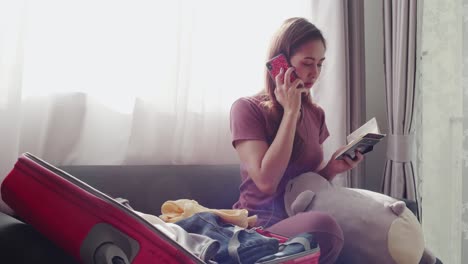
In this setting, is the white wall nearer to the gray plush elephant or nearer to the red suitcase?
the gray plush elephant

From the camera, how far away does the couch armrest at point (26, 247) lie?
0.68 meters

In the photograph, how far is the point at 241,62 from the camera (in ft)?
5.13

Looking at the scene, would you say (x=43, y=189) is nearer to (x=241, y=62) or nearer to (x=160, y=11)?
(x=160, y=11)

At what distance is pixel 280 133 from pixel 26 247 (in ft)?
2.32

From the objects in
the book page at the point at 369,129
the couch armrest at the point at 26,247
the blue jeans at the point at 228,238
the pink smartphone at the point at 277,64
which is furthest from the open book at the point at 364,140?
the couch armrest at the point at 26,247

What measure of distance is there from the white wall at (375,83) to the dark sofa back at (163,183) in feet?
2.37

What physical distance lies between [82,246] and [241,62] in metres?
1.03

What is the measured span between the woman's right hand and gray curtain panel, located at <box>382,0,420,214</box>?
60 centimetres

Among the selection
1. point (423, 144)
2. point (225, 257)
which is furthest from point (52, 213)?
point (423, 144)

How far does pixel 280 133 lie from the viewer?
119 centimetres

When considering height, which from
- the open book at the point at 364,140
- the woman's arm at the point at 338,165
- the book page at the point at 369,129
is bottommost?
the woman's arm at the point at 338,165

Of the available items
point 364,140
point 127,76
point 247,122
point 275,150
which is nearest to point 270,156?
point 275,150

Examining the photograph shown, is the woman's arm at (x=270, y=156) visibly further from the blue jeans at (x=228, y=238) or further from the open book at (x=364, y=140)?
the blue jeans at (x=228, y=238)

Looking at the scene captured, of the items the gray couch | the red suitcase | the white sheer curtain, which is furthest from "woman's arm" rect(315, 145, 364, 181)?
the red suitcase
